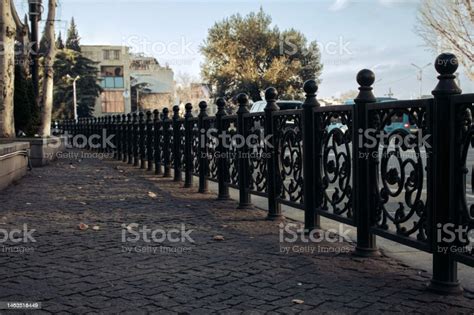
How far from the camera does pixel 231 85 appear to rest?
4600 centimetres

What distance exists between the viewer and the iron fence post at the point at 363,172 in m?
4.73

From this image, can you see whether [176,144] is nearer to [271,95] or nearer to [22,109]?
[271,95]

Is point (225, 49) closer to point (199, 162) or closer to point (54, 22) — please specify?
point (54, 22)

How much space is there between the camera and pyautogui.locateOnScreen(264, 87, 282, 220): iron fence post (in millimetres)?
6855

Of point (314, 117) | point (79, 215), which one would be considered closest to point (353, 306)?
point (314, 117)

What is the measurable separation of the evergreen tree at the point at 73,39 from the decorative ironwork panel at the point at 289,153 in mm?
87316

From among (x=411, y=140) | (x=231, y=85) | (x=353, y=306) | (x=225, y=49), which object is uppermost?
(x=225, y=49)

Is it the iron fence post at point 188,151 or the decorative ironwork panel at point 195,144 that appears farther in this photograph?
the iron fence post at point 188,151

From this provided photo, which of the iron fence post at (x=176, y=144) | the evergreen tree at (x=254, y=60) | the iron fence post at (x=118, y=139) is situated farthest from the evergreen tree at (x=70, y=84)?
the iron fence post at (x=176, y=144)

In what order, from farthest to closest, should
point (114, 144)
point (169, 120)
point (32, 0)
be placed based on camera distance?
point (114, 144), point (32, 0), point (169, 120)

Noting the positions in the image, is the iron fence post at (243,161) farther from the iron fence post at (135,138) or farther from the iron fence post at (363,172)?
the iron fence post at (135,138)

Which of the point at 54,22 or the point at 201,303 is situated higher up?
the point at 54,22

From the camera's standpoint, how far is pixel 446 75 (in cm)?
378

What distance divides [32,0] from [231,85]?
28.0 metres
